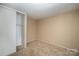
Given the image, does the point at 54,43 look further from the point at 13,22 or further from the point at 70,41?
the point at 13,22

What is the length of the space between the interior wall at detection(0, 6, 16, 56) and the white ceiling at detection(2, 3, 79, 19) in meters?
0.20

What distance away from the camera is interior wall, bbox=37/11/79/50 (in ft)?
4.48

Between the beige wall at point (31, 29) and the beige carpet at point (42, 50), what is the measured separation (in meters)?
0.12

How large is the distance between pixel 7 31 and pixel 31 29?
53cm

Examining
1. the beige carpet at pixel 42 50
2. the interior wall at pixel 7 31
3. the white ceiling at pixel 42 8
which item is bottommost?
the beige carpet at pixel 42 50

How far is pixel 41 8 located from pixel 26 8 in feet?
1.11

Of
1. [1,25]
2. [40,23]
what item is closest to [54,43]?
[40,23]

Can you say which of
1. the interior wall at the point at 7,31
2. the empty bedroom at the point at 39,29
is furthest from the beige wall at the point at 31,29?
the interior wall at the point at 7,31

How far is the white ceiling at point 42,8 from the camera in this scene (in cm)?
126

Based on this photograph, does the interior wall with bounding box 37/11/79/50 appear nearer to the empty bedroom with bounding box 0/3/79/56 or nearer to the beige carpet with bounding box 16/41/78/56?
the empty bedroom with bounding box 0/3/79/56

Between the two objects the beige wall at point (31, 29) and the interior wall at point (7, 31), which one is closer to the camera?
the interior wall at point (7, 31)

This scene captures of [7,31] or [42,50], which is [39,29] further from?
[7,31]

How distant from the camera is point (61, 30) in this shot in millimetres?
1406

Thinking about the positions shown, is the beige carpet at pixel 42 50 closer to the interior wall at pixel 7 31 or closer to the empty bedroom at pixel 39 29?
the empty bedroom at pixel 39 29
